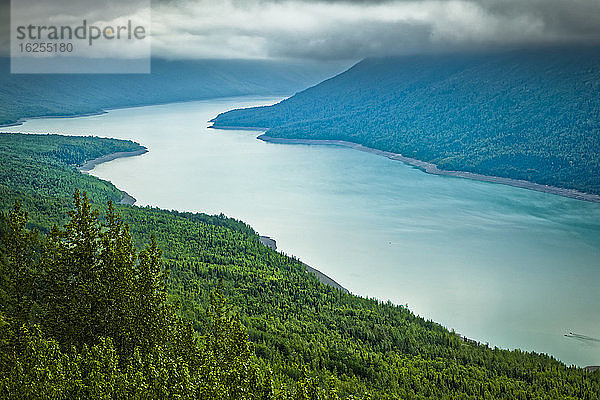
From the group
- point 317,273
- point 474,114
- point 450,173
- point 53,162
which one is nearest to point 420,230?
point 317,273

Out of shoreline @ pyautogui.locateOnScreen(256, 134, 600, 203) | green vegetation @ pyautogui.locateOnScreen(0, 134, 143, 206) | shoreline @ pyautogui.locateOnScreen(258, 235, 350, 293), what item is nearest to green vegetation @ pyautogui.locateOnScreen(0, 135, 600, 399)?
shoreline @ pyautogui.locateOnScreen(258, 235, 350, 293)

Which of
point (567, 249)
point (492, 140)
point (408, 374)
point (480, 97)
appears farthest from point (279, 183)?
point (480, 97)

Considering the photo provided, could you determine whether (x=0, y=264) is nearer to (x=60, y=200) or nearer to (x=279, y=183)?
(x=60, y=200)

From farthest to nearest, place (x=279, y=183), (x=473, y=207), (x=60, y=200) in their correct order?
(x=279, y=183), (x=473, y=207), (x=60, y=200)

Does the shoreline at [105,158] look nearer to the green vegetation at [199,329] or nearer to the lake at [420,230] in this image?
the lake at [420,230]

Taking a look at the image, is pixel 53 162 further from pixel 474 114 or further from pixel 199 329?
pixel 474 114
